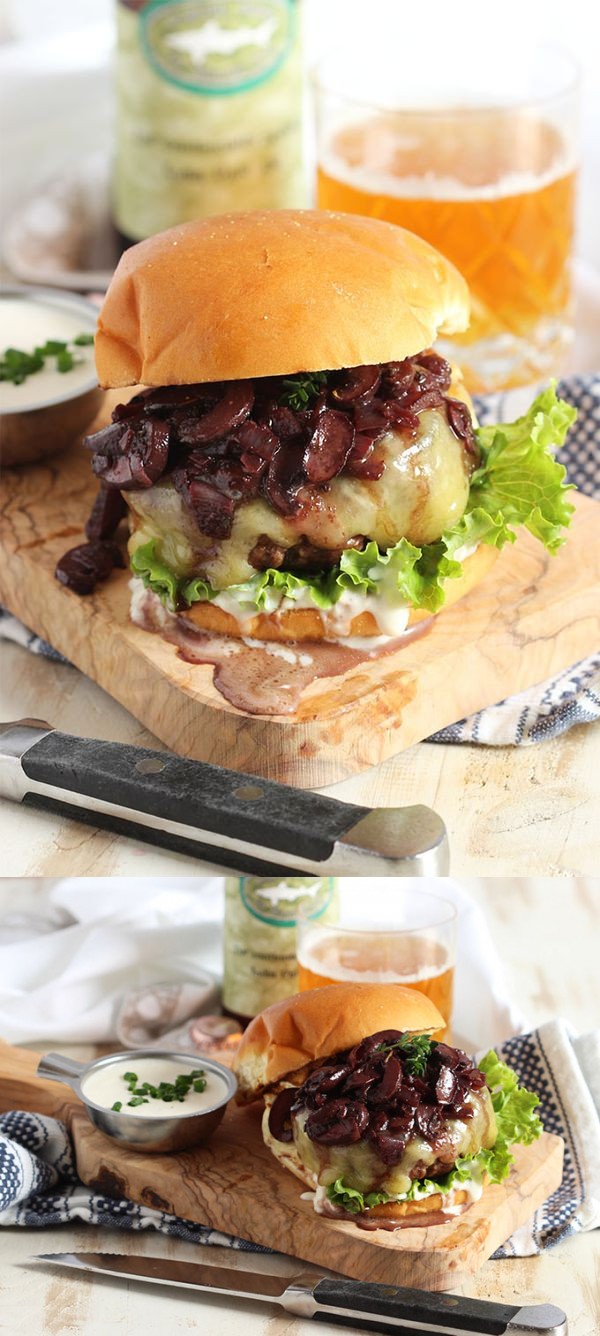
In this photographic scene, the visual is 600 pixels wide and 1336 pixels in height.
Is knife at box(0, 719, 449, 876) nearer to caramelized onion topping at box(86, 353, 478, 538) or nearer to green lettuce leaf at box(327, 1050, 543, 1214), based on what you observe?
caramelized onion topping at box(86, 353, 478, 538)

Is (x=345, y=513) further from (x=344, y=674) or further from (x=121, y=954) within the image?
(x=121, y=954)

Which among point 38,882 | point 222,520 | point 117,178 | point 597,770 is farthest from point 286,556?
point 117,178

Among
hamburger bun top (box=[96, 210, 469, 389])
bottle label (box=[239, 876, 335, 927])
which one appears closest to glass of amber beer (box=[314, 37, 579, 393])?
hamburger bun top (box=[96, 210, 469, 389])

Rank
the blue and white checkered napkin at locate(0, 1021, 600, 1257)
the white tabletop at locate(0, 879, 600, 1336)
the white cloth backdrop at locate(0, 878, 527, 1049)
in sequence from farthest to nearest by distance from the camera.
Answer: the white cloth backdrop at locate(0, 878, 527, 1049)
the blue and white checkered napkin at locate(0, 1021, 600, 1257)
the white tabletop at locate(0, 879, 600, 1336)

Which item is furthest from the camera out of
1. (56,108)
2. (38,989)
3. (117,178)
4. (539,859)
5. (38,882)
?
(56,108)

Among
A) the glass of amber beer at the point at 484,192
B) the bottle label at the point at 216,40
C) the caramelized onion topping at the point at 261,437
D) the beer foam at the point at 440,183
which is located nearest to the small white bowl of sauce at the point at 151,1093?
the caramelized onion topping at the point at 261,437

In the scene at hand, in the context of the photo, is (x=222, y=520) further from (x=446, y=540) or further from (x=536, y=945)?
(x=536, y=945)
